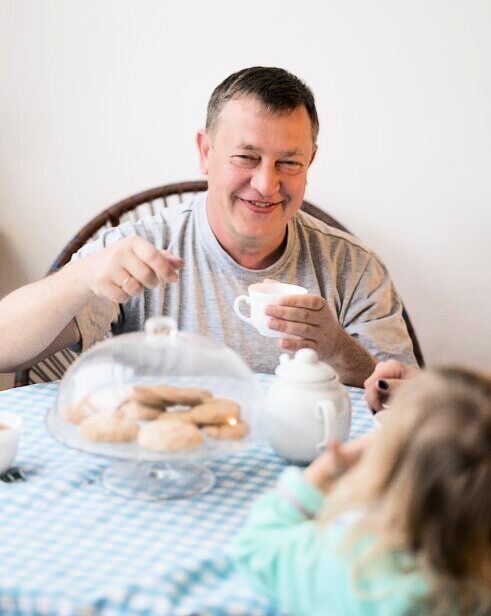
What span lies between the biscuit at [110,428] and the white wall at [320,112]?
158 cm

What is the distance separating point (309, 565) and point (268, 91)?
131 centimetres

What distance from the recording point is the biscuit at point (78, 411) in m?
1.32

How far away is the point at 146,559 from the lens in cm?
114

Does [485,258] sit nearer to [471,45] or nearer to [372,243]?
[372,243]

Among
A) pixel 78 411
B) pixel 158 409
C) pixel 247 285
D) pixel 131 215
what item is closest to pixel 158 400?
pixel 158 409

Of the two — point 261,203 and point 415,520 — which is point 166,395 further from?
point 261,203

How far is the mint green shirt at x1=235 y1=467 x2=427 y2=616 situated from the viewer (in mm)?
940

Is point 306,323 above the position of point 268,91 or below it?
below

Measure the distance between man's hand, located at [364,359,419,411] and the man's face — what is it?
0.58 meters

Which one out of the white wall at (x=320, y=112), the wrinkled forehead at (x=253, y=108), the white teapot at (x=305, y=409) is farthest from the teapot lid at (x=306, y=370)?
the white wall at (x=320, y=112)

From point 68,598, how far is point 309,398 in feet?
1.59

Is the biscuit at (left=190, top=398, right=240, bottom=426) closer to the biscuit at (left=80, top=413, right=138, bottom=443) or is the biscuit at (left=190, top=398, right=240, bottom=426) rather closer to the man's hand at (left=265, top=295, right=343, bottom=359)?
the biscuit at (left=80, top=413, right=138, bottom=443)

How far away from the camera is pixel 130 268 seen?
5.32 ft

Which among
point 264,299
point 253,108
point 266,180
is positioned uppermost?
point 253,108
